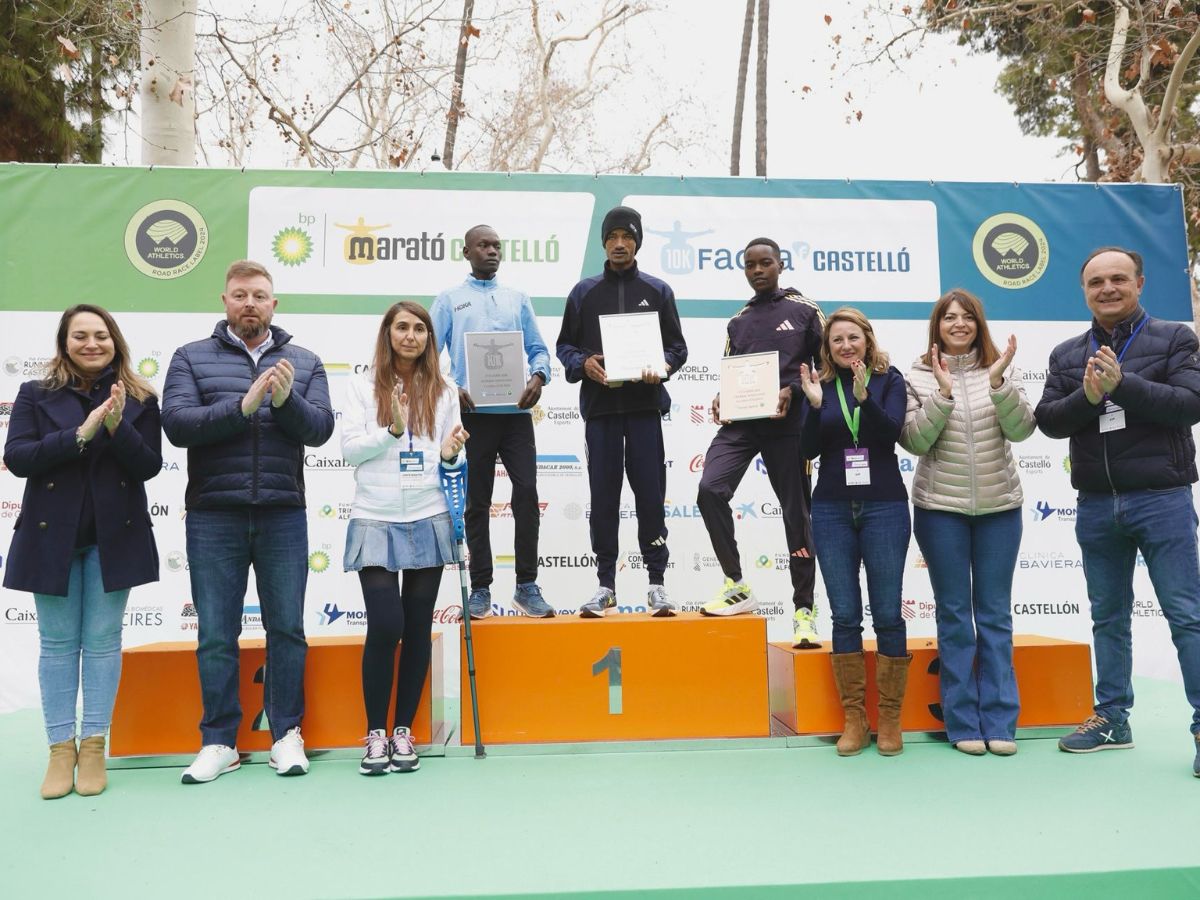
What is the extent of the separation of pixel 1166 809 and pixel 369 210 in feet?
16.3

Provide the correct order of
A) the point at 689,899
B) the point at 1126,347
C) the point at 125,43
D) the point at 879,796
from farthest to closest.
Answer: the point at 125,43 < the point at 1126,347 < the point at 879,796 < the point at 689,899

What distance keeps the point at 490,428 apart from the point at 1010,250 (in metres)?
3.92

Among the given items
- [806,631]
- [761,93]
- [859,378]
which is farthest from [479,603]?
[761,93]

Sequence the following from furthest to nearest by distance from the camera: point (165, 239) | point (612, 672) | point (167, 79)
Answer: point (167, 79), point (165, 239), point (612, 672)

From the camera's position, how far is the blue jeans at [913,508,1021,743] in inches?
131

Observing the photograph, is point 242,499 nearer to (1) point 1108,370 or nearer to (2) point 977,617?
(2) point 977,617

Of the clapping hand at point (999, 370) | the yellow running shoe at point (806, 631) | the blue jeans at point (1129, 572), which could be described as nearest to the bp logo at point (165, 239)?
the yellow running shoe at point (806, 631)

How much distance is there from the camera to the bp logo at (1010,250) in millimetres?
5594

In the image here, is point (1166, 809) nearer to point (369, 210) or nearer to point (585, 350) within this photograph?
point (585, 350)

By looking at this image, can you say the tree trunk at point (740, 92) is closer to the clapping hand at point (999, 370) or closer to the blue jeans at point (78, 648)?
the clapping hand at point (999, 370)

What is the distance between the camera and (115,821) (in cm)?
262

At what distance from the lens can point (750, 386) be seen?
12.1ft

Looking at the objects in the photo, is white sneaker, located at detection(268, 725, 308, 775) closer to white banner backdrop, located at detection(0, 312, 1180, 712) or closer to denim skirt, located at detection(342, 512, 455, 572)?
denim skirt, located at detection(342, 512, 455, 572)

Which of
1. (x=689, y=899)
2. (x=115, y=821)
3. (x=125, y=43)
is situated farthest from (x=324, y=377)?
(x=125, y=43)
